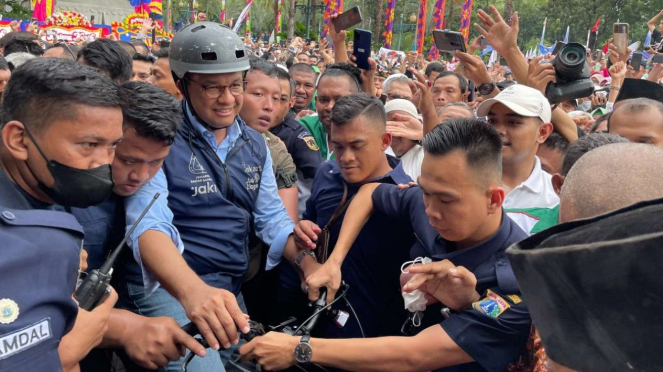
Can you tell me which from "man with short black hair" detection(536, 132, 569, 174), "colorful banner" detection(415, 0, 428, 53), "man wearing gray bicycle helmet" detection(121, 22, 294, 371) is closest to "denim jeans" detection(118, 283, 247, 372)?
"man wearing gray bicycle helmet" detection(121, 22, 294, 371)

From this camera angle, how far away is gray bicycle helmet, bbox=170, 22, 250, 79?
2.87 m

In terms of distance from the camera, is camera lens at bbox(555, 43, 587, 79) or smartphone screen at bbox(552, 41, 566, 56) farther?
smartphone screen at bbox(552, 41, 566, 56)

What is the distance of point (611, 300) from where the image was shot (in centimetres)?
90

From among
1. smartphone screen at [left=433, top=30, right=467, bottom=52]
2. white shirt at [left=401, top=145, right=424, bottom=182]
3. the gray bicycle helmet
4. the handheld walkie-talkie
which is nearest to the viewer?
the handheld walkie-talkie

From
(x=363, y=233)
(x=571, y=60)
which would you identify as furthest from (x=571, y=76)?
(x=363, y=233)

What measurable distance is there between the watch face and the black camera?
3.03m

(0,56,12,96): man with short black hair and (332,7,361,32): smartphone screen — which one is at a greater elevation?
(332,7,361,32): smartphone screen

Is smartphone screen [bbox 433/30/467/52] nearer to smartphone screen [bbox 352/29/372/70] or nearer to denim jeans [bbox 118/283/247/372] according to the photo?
smartphone screen [bbox 352/29/372/70]

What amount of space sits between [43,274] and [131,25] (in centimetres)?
2289

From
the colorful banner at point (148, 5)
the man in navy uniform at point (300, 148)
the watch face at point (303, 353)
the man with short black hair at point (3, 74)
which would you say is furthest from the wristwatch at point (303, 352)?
the colorful banner at point (148, 5)

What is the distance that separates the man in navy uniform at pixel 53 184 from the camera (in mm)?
1454

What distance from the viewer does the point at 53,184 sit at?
188 cm

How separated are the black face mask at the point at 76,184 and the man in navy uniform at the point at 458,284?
2.72ft

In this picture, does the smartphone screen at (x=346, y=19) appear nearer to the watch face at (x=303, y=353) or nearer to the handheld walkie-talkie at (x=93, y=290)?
the watch face at (x=303, y=353)
